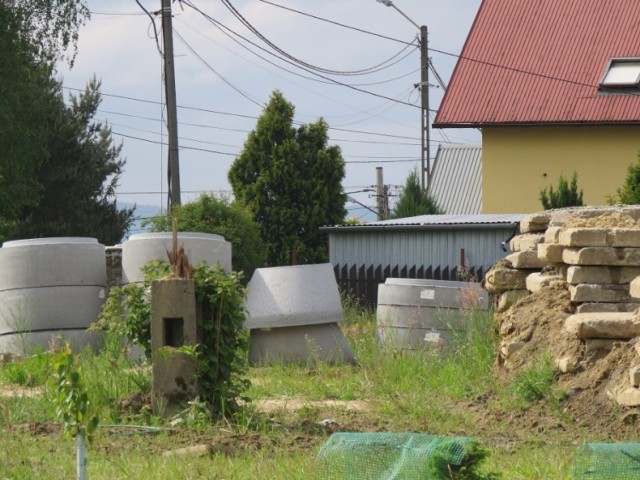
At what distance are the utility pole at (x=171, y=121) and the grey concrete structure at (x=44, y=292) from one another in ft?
33.5

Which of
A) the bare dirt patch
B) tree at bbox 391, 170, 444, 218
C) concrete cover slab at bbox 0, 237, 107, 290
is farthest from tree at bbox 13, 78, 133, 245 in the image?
the bare dirt patch

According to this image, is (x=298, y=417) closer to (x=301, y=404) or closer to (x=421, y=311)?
(x=301, y=404)

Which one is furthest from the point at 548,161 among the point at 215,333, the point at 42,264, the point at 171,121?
the point at 215,333

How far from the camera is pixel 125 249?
13.9 meters

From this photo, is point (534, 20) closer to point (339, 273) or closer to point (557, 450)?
point (339, 273)

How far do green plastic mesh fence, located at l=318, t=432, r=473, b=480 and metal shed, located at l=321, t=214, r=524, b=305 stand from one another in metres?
14.9

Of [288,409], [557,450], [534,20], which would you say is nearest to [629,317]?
[557,450]

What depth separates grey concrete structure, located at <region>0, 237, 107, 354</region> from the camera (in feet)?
46.2

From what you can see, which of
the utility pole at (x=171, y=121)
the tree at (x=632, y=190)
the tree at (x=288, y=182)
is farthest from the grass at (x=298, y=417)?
the tree at (x=288, y=182)

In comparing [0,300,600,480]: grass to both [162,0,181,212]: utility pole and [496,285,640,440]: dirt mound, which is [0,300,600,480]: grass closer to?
[496,285,640,440]: dirt mound

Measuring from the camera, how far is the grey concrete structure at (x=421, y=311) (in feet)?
41.9

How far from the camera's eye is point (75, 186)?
38250 millimetres

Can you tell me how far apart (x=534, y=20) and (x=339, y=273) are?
8.64m

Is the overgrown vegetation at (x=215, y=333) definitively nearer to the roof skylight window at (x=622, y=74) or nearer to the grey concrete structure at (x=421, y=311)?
the grey concrete structure at (x=421, y=311)
